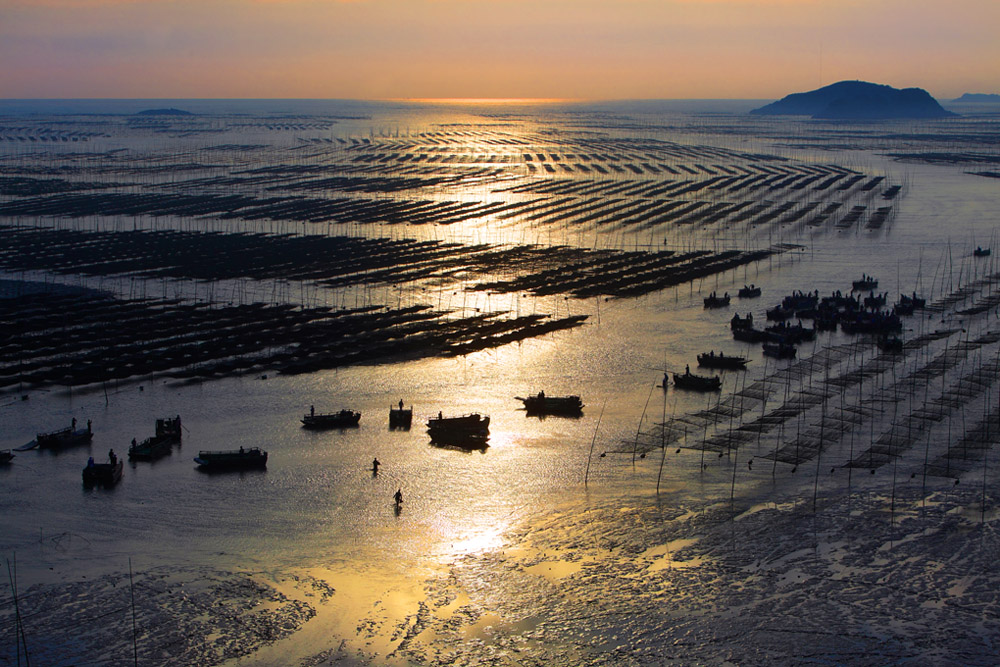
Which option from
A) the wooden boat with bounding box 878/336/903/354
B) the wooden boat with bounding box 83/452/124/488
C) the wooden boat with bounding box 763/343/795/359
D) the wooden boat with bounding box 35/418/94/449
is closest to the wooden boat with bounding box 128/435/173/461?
the wooden boat with bounding box 83/452/124/488

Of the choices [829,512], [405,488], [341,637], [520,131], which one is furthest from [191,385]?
[520,131]

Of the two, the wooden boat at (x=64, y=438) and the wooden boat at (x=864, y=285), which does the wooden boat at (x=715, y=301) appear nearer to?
the wooden boat at (x=864, y=285)

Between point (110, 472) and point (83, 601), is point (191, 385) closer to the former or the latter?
point (110, 472)

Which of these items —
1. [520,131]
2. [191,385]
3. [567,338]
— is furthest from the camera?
[520,131]

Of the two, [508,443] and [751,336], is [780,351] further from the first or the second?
[508,443]

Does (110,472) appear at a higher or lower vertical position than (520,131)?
lower

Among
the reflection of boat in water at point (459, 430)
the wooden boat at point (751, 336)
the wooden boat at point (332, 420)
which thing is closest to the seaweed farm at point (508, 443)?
the wooden boat at point (751, 336)

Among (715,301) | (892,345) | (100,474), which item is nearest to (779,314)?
(715,301)
